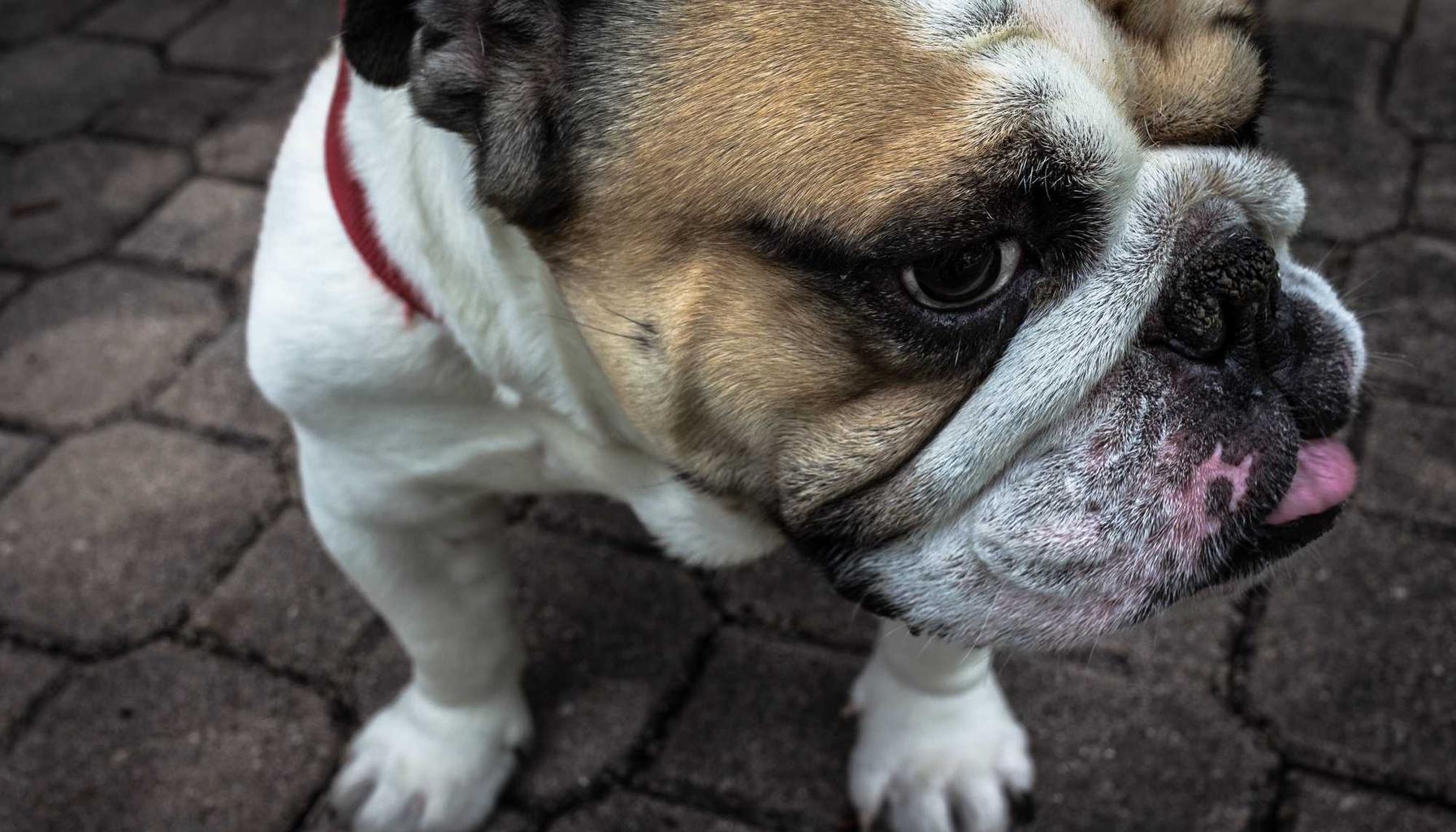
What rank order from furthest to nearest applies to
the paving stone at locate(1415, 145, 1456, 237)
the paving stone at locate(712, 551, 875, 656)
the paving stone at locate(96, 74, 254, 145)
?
1. the paving stone at locate(96, 74, 254, 145)
2. the paving stone at locate(1415, 145, 1456, 237)
3. the paving stone at locate(712, 551, 875, 656)

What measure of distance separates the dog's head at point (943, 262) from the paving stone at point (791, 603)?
912 millimetres

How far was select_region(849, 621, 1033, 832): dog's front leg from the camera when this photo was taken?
6.89 feet

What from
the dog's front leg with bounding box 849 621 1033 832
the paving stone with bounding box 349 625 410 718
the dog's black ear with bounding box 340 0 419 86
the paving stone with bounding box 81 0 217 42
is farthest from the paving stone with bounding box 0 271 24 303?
the dog's front leg with bounding box 849 621 1033 832

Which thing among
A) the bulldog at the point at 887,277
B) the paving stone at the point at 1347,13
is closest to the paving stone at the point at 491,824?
the bulldog at the point at 887,277

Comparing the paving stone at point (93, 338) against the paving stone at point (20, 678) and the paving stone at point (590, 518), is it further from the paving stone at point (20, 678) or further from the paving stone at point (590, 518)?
the paving stone at point (590, 518)

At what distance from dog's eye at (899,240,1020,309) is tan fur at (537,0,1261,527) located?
2.8 inches

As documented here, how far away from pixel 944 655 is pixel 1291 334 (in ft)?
2.44

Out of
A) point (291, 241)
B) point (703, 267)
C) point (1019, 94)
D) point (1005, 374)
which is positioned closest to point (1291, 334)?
point (1005, 374)

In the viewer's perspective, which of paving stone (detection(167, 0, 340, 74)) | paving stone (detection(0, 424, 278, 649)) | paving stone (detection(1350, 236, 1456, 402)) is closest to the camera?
paving stone (detection(0, 424, 278, 649))

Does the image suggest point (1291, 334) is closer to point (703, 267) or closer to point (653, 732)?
point (703, 267)

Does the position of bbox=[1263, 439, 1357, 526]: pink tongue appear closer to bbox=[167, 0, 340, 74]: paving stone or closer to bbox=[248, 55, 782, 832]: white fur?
bbox=[248, 55, 782, 832]: white fur

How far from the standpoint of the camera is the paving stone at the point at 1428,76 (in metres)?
3.42

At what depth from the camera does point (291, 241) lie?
1.76 meters

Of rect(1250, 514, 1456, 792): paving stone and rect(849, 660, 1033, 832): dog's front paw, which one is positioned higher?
rect(1250, 514, 1456, 792): paving stone
